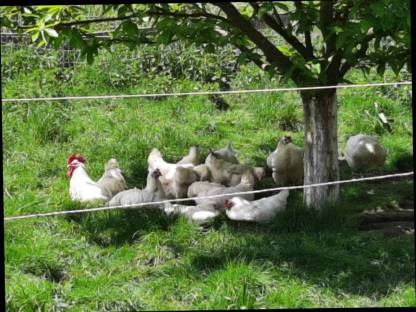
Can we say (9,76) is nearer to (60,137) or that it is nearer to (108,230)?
(60,137)

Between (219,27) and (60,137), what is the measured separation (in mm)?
1956

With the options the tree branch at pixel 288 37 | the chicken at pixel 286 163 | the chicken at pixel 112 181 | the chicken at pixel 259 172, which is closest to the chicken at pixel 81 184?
the chicken at pixel 112 181

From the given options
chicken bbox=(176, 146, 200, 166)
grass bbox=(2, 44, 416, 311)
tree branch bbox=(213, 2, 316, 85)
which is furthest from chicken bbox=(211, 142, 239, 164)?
tree branch bbox=(213, 2, 316, 85)

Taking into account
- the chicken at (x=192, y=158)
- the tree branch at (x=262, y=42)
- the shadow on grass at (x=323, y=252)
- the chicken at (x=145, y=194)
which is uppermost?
the tree branch at (x=262, y=42)

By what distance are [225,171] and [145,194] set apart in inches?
24.9

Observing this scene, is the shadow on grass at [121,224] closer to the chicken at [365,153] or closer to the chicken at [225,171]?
the chicken at [225,171]

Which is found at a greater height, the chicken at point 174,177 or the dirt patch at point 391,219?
the chicken at point 174,177

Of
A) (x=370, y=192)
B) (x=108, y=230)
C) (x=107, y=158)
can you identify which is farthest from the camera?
(x=107, y=158)

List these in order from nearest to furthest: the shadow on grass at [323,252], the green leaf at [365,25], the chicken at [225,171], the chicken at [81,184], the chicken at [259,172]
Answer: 1. the green leaf at [365,25]
2. the shadow on grass at [323,252]
3. the chicken at [81,184]
4. the chicken at [225,171]
5. the chicken at [259,172]

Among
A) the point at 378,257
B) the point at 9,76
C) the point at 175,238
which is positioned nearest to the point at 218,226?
the point at 175,238

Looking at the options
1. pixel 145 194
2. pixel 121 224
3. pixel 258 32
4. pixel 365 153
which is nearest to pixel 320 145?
pixel 258 32

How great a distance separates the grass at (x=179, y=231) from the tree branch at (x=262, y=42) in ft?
2.79

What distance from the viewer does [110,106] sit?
6816 millimetres

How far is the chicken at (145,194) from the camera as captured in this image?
493 cm
